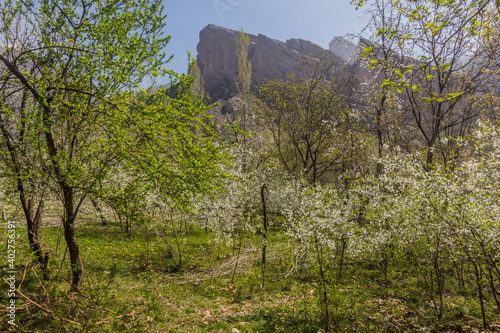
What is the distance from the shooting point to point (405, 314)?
6191 mm

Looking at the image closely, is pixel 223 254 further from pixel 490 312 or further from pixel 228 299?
pixel 490 312

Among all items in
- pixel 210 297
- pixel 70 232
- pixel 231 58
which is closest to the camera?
pixel 70 232

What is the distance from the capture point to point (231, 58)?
90812mm

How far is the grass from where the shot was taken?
3854 millimetres

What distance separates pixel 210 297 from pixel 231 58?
94.9 metres

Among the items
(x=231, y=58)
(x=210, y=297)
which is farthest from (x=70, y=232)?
(x=231, y=58)

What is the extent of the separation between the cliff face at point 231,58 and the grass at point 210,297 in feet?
255

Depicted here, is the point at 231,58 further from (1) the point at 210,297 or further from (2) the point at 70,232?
(2) the point at 70,232

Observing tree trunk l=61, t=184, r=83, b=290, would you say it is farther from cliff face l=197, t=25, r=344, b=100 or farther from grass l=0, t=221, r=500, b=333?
cliff face l=197, t=25, r=344, b=100

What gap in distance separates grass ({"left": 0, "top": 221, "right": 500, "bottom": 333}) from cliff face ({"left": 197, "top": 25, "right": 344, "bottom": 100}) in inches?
3054

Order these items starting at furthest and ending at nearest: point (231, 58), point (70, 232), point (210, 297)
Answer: point (231, 58) → point (210, 297) → point (70, 232)

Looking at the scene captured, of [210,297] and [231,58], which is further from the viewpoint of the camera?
[231,58]

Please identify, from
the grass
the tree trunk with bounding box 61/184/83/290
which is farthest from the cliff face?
the tree trunk with bounding box 61/184/83/290

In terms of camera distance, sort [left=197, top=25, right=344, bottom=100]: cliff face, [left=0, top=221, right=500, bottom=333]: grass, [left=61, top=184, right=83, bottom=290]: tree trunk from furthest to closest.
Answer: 1. [left=197, top=25, right=344, bottom=100]: cliff face
2. [left=61, top=184, right=83, bottom=290]: tree trunk
3. [left=0, top=221, right=500, bottom=333]: grass
